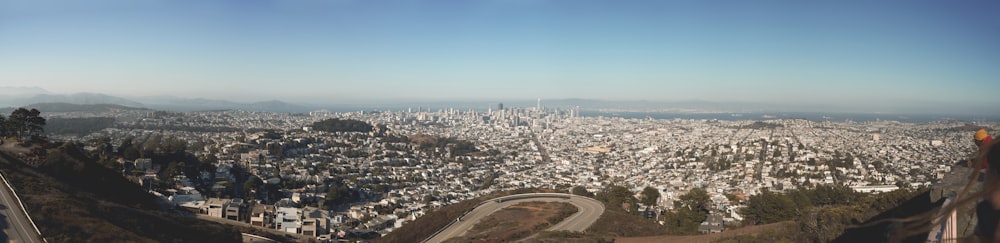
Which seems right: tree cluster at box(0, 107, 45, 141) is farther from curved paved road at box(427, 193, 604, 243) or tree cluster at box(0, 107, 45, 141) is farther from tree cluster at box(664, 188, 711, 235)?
tree cluster at box(664, 188, 711, 235)

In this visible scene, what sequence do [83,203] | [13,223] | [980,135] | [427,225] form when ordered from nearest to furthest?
[980,135], [13,223], [83,203], [427,225]

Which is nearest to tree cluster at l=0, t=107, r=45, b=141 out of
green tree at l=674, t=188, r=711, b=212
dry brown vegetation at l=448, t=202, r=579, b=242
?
dry brown vegetation at l=448, t=202, r=579, b=242

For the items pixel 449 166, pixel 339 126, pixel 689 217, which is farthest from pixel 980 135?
pixel 339 126

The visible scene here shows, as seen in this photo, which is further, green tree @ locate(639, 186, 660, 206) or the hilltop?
green tree @ locate(639, 186, 660, 206)

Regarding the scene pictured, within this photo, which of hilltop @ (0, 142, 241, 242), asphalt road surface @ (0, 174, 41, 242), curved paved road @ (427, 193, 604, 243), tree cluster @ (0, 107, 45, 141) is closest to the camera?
asphalt road surface @ (0, 174, 41, 242)

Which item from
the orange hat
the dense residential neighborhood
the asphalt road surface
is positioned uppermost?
the orange hat

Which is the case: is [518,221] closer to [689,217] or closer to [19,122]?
[689,217]

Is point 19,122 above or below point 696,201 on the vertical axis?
above
